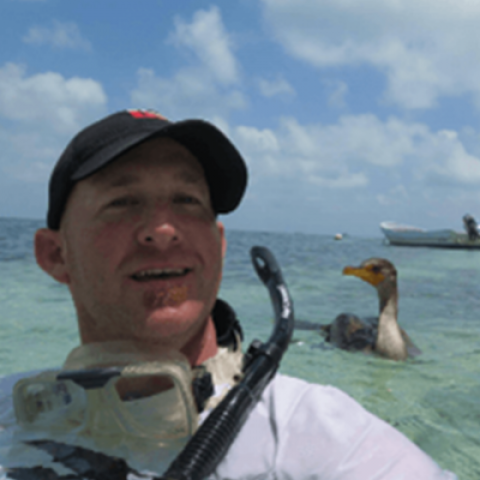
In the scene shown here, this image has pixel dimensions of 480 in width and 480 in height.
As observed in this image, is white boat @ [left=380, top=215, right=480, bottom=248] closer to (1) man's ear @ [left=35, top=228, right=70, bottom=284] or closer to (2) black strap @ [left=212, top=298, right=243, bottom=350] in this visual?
(2) black strap @ [left=212, top=298, right=243, bottom=350]

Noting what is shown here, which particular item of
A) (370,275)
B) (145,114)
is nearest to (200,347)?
(145,114)

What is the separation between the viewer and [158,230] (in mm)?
1484

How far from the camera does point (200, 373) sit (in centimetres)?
158

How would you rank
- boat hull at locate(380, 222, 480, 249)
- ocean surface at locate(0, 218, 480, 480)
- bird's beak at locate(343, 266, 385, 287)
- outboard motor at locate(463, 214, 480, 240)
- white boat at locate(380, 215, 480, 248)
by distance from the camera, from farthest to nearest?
boat hull at locate(380, 222, 480, 249)
white boat at locate(380, 215, 480, 248)
outboard motor at locate(463, 214, 480, 240)
bird's beak at locate(343, 266, 385, 287)
ocean surface at locate(0, 218, 480, 480)

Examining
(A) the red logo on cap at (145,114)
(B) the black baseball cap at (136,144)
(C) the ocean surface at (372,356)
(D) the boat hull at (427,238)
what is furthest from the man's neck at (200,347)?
(D) the boat hull at (427,238)

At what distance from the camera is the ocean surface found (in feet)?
13.5

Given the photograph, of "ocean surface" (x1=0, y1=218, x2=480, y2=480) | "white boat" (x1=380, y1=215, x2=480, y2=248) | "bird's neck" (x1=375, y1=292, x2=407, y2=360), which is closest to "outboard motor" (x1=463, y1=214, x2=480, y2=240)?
"white boat" (x1=380, y1=215, x2=480, y2=248)

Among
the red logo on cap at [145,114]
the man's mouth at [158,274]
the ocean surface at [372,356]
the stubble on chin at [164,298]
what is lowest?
the ocean surface at [372,356]

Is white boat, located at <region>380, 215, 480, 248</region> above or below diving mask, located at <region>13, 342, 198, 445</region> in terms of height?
above

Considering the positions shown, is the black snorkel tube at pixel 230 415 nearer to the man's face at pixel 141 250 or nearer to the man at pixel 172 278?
the man at pixel 172 278

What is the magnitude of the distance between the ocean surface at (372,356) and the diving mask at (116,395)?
2675mm

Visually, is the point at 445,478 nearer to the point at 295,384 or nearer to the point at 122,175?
the point at 295,384

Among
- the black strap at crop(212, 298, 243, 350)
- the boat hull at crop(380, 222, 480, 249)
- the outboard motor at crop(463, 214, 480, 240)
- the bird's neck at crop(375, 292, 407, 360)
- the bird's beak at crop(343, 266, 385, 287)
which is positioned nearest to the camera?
the black strap at crop(212, 298, 243, 350)

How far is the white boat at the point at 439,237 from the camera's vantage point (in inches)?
1448
